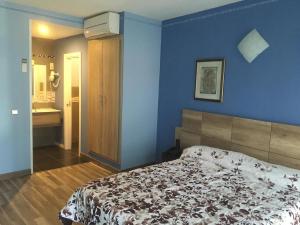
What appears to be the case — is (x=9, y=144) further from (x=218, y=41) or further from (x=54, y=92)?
(x=218, y=41)

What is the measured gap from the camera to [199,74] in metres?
3.66

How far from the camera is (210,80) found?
139 inches

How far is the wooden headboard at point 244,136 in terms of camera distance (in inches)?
107

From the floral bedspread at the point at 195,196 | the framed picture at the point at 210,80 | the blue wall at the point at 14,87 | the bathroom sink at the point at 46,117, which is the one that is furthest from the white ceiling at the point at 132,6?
the bathroom sink at the point at 46,117

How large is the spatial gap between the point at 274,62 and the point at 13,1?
3371mm

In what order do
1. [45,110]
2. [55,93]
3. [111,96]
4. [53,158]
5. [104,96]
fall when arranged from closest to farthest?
A: [111,96], [104,96], [53,158], [45,110], [55,93]

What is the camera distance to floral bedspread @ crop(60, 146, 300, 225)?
5.99ft

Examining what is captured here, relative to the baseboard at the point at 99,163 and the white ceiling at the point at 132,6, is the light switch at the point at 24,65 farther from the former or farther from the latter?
the baseboard at the point at 99,163

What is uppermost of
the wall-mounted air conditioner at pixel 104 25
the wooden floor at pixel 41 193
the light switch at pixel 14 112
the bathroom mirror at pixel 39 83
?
the wall-mounted air conditioner at pixel 104 25

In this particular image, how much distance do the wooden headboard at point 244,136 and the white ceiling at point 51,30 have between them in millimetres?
2373

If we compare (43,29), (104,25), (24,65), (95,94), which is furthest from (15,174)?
(104,25)

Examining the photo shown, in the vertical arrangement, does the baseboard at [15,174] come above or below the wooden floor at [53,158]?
above

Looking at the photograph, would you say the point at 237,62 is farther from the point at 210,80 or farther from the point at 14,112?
the point at 14,112

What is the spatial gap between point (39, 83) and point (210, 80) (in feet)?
12.0
